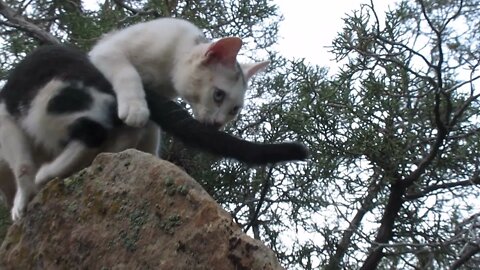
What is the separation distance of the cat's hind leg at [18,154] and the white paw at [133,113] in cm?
39

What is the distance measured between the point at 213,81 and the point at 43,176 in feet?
2.79

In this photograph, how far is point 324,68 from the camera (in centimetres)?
392

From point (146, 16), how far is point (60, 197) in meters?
2.18

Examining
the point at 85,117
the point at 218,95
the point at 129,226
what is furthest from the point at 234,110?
the point at 129,226

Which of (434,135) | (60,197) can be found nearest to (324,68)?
(434,135)

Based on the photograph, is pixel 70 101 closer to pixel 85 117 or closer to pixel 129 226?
pixel 85 117

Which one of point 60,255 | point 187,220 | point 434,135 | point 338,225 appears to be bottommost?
point 60,255

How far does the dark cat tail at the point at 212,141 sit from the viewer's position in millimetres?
2555

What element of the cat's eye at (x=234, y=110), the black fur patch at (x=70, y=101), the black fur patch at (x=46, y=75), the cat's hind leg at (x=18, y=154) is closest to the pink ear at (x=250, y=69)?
the cat's eye at (x=234, y=110)

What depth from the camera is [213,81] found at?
11.1 feet

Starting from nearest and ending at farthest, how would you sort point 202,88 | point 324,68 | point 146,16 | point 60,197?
point 60,197 → point 202,88 → point 324,68 → point 146,16

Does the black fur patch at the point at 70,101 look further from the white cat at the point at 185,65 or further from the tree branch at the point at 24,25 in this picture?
the tree branch at the point at 24,25

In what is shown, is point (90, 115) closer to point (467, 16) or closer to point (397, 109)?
point (397, 109)

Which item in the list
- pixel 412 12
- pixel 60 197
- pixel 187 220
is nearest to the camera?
pixel 187 220
